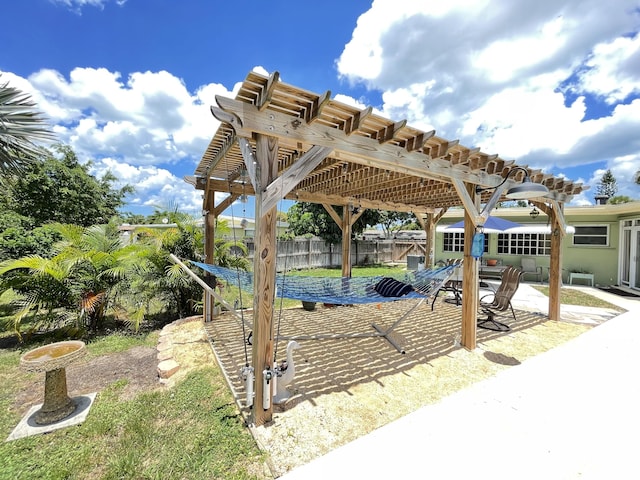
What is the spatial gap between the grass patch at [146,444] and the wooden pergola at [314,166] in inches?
12.8

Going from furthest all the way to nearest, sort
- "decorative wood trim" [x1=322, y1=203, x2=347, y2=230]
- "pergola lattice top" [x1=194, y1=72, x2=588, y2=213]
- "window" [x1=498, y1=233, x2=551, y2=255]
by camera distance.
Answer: "window" [x1=498, y1=233, x2=551, y2=255] → "decorative wood trim" [x1=322, y1=203, x2=347, y2=230] → "pergola lattice top" [x1=194, y1=72, x2=588, y2=213]

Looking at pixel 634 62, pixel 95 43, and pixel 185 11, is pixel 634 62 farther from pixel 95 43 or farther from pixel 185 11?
pixel 95 43

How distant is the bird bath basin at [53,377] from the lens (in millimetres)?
2039

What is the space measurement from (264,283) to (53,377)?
188 cm

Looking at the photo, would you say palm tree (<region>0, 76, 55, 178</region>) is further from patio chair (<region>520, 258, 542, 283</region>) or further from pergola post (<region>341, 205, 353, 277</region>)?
patio chair (<region>520, 258, 542, 283</region>)

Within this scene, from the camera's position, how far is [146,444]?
6.08 feet

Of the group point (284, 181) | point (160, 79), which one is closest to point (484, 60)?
point (284, 181)

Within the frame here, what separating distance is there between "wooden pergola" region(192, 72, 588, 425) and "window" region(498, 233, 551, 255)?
494 centimetres

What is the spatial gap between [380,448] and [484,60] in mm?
→ 7740

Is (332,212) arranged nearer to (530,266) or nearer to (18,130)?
(18,130)

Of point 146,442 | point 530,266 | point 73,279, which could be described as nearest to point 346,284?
point 146,442

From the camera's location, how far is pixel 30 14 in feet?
15.7

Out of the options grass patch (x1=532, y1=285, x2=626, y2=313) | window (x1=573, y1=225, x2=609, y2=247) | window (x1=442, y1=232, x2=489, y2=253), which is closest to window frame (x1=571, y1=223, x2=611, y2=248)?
window (x1=573, y1=225, x2=609, y2=247)

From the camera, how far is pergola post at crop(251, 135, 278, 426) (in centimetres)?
200
